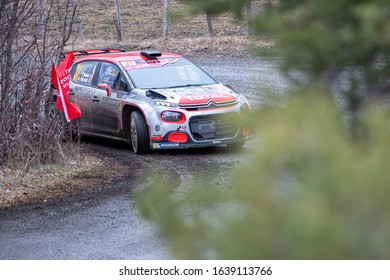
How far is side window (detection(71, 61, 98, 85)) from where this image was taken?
16.0m

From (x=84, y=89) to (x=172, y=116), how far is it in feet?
7.57

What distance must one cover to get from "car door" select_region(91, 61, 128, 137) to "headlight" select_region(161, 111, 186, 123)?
1.06 m

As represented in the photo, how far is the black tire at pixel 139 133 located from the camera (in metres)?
14.4

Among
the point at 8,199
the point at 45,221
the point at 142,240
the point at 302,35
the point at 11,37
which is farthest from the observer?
the point at 11,37

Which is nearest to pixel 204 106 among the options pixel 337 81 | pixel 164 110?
pixel 164 110

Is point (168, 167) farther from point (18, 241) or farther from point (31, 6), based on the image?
point (18, 241)

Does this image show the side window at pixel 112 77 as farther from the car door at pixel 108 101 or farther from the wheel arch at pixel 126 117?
the wheel arch at pixel 126 117

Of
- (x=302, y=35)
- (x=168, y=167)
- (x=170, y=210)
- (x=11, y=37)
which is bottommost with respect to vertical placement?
(x=168, y=167)

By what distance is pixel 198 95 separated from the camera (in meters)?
14.6

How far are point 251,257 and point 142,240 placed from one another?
21.3 feet

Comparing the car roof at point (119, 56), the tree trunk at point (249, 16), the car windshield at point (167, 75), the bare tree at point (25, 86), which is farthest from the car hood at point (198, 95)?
the tree trunk at point (249, 16)

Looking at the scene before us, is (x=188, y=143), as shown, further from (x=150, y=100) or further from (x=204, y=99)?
(x=150, y=100)

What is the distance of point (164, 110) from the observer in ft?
47.1

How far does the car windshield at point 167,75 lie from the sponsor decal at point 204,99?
28.3 inches
